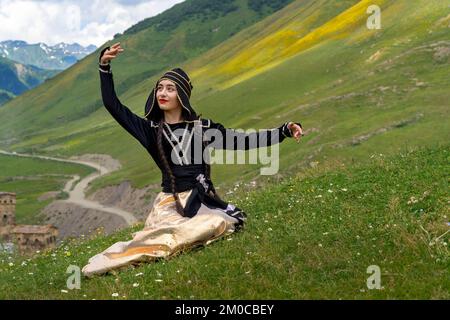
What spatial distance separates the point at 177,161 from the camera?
37.1ft

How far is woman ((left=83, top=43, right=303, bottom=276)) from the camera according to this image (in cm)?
1050

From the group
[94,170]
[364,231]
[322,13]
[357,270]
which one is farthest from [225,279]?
[322,13]

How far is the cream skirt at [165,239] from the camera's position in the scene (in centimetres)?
1024

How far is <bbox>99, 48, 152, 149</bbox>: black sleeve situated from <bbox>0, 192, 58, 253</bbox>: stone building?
4544 centimetres

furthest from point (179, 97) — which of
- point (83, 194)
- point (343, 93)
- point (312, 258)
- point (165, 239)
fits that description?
point (83, 194)

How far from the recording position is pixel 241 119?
242ft

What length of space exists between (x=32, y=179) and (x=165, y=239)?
116m

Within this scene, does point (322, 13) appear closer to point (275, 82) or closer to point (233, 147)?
point (275, 82)

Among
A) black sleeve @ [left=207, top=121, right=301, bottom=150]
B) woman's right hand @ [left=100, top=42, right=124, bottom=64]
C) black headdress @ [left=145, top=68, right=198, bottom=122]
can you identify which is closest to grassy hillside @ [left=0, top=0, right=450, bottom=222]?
black sleeve @ [left=207, top=121, right=301, bottom=150]

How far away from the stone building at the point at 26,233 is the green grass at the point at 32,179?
414cm

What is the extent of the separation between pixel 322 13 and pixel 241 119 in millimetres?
63240

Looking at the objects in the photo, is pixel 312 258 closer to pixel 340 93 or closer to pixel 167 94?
pixel 167 94

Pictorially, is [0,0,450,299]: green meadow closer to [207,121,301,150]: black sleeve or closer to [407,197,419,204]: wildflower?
[407,197,419,204]: wildflower

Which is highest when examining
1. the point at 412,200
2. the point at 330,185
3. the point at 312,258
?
the point at 330,185
